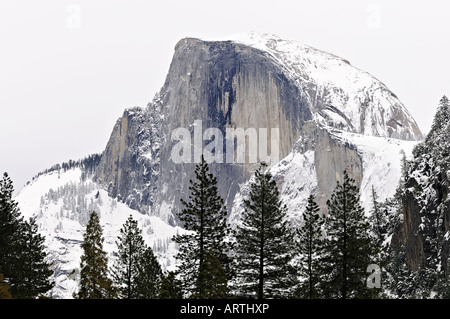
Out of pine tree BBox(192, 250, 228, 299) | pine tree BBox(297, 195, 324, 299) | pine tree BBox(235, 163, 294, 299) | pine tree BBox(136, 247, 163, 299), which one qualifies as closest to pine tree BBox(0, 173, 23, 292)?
pine tree BBox(136, 247, 163, 299)

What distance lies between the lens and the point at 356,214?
4234 cm

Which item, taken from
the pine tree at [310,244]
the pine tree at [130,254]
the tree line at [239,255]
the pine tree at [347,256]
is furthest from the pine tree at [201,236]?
the pine tree at [130,254]

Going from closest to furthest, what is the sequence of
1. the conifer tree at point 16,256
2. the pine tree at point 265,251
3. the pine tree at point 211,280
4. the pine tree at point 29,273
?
1. the pine tree at point 211,280
2. the pine tree at point 265,251
3. the conifer tree at point 16,256
4. the pine tree at point 29,273

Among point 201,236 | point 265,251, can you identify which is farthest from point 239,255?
point 201,236

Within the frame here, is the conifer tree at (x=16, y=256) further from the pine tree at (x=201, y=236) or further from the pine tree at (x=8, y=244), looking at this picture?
the pine tree at (x=201, y=236)

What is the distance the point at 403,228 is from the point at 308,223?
36.5 m

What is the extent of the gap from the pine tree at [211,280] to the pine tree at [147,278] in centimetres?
Result: 1264

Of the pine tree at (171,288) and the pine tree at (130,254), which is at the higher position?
the pine tree at (130,254)

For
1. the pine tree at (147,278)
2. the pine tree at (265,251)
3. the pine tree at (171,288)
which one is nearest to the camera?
the pine tree at (171,288)

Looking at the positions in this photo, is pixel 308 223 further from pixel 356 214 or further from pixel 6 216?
pixel 6 216

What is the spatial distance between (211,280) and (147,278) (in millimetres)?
15222

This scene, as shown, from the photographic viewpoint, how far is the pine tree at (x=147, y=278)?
167 ft

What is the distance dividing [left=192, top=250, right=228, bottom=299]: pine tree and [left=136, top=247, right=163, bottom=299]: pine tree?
12641 millimetres

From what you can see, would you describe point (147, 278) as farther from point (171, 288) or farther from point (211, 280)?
point (211, 280)
